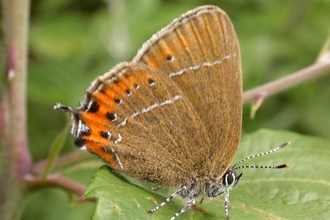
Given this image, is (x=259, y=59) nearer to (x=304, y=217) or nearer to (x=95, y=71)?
(x=95, y=71)

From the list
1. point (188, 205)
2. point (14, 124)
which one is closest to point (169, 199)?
point (188, 205)

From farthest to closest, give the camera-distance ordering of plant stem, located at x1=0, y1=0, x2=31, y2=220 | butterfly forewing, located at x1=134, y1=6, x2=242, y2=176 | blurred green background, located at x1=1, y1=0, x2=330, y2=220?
blurred green background, located at x1=1, y1=0, x2=330, y2=220, plant stem, located at x1=0, y1=0, x2=31, y2=220, butterfly forewing, located at x1=134, y1=6, x2=242, y2=176

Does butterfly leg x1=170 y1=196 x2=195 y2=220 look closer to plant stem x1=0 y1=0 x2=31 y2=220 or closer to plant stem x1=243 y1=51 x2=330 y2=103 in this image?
plant stem x1=243 y1=51 x2=330 y2=103

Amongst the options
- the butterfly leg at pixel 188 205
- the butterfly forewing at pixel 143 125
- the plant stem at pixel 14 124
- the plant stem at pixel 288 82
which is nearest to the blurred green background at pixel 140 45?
the plant stem at pixel 14 124

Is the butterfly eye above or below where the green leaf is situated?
above

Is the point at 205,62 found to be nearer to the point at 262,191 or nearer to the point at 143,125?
the point at 143,125

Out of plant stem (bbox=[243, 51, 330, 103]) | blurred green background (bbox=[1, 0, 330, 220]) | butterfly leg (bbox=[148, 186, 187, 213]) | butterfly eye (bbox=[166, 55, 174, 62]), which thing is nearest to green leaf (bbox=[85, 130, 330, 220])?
butterfly leg (bbox=[148, 186, 187, 213])

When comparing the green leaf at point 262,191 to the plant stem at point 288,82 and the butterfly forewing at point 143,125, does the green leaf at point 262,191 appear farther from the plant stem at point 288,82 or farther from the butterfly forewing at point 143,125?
the plant stem at point 288,82
